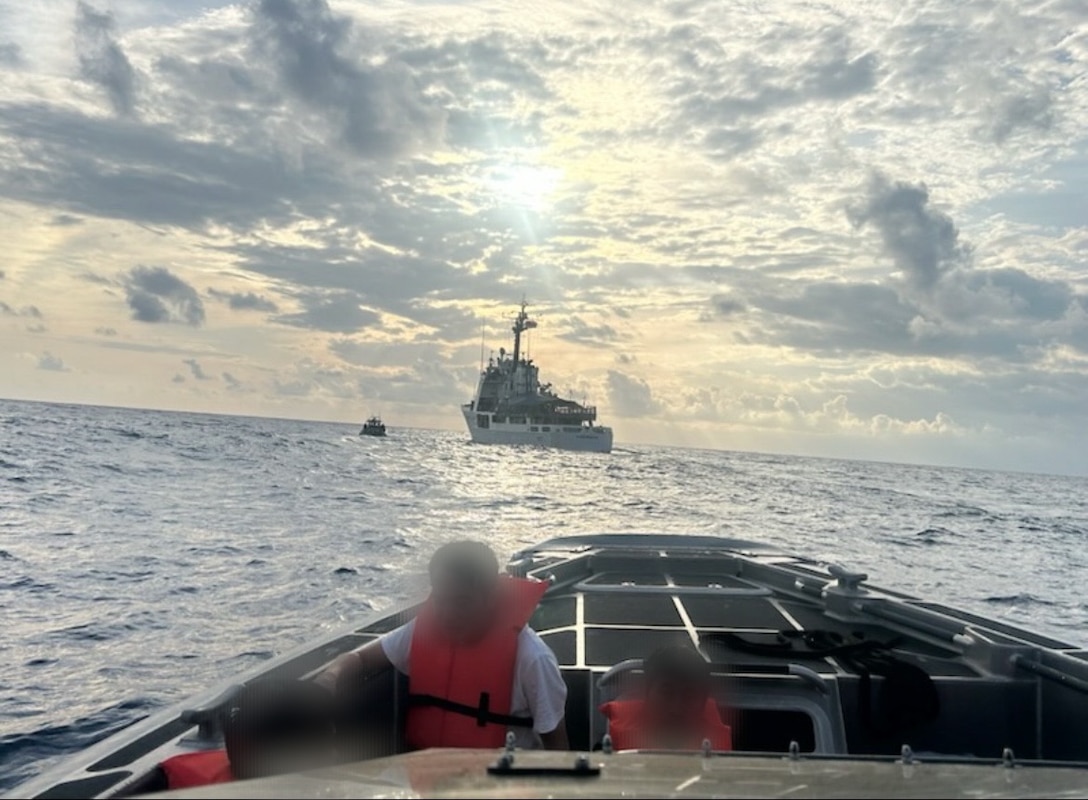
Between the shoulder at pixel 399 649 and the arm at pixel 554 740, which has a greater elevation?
the shoulder at pixel 399 649

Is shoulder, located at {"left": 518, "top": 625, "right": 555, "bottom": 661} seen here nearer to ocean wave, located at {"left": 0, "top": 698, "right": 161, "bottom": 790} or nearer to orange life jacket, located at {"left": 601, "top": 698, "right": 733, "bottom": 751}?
orange life jacket, located at {"left": 601, "top": 698, "right": 733, "bottom": 751}

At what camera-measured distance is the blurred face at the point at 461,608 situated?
387cm

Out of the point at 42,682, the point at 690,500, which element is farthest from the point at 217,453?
the point at 42,682

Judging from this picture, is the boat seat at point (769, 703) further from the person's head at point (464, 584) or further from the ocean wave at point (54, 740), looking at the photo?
the ocean wave at point (54, 740)

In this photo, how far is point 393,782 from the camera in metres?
2.12

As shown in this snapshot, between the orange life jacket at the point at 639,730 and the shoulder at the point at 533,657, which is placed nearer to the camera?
the orange life jacket at the point at 639,730

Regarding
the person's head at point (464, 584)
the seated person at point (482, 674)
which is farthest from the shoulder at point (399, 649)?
the person's head at point (464, 584)

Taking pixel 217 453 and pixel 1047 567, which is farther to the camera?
pixel 217 453

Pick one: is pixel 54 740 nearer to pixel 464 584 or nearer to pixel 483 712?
pixel 483 712

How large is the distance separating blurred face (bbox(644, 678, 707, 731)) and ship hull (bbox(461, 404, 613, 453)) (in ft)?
313

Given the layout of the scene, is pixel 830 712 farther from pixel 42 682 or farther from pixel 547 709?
pixel 42 682

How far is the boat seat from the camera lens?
4.73 meters

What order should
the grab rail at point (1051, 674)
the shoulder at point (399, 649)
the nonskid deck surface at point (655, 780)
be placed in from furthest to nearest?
1. the grab rail at point (1051, 674)
2. the shoulder at point (399, 649)
3. the nonskid deck surface at point (655, 780)

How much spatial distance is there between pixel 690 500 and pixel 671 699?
129ft
